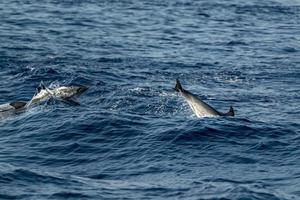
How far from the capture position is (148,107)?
27938 mm

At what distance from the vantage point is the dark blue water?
19.5 meters

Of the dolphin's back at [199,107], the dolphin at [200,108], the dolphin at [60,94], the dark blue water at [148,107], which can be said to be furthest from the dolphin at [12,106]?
the dolphin's back at [199,107]

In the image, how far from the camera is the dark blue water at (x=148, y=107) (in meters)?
19.5

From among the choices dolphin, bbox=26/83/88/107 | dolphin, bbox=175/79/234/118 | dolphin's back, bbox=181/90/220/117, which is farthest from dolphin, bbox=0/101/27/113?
dolphin's back, bbox=181/90/220/117

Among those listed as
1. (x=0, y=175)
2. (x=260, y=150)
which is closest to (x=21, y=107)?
(x=0, y=175)

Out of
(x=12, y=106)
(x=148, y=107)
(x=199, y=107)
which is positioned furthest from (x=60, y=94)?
(x=199, y=107)

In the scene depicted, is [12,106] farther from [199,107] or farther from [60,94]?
[199,107]

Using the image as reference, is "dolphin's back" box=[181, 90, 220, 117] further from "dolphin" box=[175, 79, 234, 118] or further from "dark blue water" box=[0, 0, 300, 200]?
"dark blue water" box=[0, 0, 300, 200]

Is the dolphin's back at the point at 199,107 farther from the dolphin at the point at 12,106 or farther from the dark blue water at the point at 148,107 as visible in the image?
the dolphin at the point at 12,106

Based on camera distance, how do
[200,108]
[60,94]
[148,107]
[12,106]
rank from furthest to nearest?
[60,94] → [148,107] → [12,106] → [200,108]

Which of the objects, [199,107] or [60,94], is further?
[60,94]

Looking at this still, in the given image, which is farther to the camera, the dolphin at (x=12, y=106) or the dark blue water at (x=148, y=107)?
the dolphin at (x=12, y=106)

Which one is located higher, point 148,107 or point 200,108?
point 200,108

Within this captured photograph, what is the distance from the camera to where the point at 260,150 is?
73.6 feet
